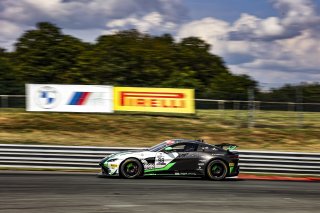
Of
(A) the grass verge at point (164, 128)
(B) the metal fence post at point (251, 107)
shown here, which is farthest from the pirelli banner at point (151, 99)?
(B) the metal fence post at point (251, 107)

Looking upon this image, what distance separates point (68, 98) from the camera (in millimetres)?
23062

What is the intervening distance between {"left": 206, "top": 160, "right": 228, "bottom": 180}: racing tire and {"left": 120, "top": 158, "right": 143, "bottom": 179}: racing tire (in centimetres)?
192

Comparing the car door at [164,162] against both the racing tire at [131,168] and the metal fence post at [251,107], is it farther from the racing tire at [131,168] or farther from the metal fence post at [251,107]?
the metal fence post at [251,107]

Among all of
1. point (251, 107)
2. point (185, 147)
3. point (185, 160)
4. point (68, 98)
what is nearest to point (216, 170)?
point (185, 160)

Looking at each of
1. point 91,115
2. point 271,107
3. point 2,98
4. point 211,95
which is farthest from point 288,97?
point 2,98

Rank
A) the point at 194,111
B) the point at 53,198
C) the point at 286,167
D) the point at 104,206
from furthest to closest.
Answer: the point at 194,111, the point at 286,167, the point at 53,198, the point at 104,206

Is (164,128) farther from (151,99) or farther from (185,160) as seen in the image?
(185,160)

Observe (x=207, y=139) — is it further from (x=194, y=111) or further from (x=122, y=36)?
(x=122, y=36)

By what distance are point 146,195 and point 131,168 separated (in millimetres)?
3013

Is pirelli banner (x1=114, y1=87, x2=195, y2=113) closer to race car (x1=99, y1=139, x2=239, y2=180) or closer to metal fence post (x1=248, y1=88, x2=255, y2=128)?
metal fence post (x1=248, y1=88, x2=255, y2=128)

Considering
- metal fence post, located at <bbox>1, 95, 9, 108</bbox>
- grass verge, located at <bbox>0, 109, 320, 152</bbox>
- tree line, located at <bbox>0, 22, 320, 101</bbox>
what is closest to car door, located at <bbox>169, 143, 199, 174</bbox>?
grass verge, located at <bbox>0, 109, 320, 152</bbox>

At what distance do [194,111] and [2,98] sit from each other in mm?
9798

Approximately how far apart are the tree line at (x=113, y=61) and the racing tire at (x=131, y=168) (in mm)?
26434

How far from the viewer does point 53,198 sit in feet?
32.1
